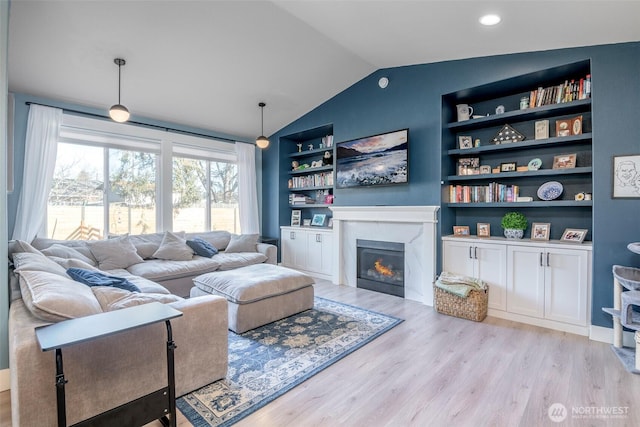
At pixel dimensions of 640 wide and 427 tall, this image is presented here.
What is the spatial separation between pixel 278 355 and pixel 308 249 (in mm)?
3023

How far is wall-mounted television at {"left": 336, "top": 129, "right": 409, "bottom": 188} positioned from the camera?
165 inches

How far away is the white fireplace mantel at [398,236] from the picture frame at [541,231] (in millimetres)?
1046

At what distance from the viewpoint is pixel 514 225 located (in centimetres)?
358

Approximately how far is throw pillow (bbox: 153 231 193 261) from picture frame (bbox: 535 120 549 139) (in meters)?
4.68

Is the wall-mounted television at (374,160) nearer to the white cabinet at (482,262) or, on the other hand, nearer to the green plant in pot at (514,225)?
the white cabinet at (482,262)

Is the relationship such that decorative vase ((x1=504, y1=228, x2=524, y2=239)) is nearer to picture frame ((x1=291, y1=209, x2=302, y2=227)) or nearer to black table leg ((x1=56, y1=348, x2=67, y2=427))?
picture frame ((x1=291, y1=209, x2=302, y2=227))

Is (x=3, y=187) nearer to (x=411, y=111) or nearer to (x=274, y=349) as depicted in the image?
(x=274, y=349)

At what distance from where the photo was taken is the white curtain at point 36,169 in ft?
12.3

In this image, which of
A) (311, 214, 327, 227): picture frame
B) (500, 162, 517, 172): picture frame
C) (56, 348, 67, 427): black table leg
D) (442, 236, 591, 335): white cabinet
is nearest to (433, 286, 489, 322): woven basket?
(442, 236, 591, 335): white cabinet

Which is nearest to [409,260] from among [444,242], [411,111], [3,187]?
[444,242]

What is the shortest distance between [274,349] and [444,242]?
95.3 inches

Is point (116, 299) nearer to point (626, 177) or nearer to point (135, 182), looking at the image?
point (135, 182)

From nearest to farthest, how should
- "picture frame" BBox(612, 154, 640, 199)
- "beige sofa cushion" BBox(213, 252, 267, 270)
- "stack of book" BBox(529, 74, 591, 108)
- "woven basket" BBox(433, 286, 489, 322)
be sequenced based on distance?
"picture frame" BBox(612, 154, 640, 199), "stack of book" BBox(529, 74, 591, 108), "woven basket" BBox(433, 286, 489, 322), "beige sofa cushion" BBox(213, 252, 267, 270)

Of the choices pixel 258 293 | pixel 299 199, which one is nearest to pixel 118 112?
pixel 258 293
